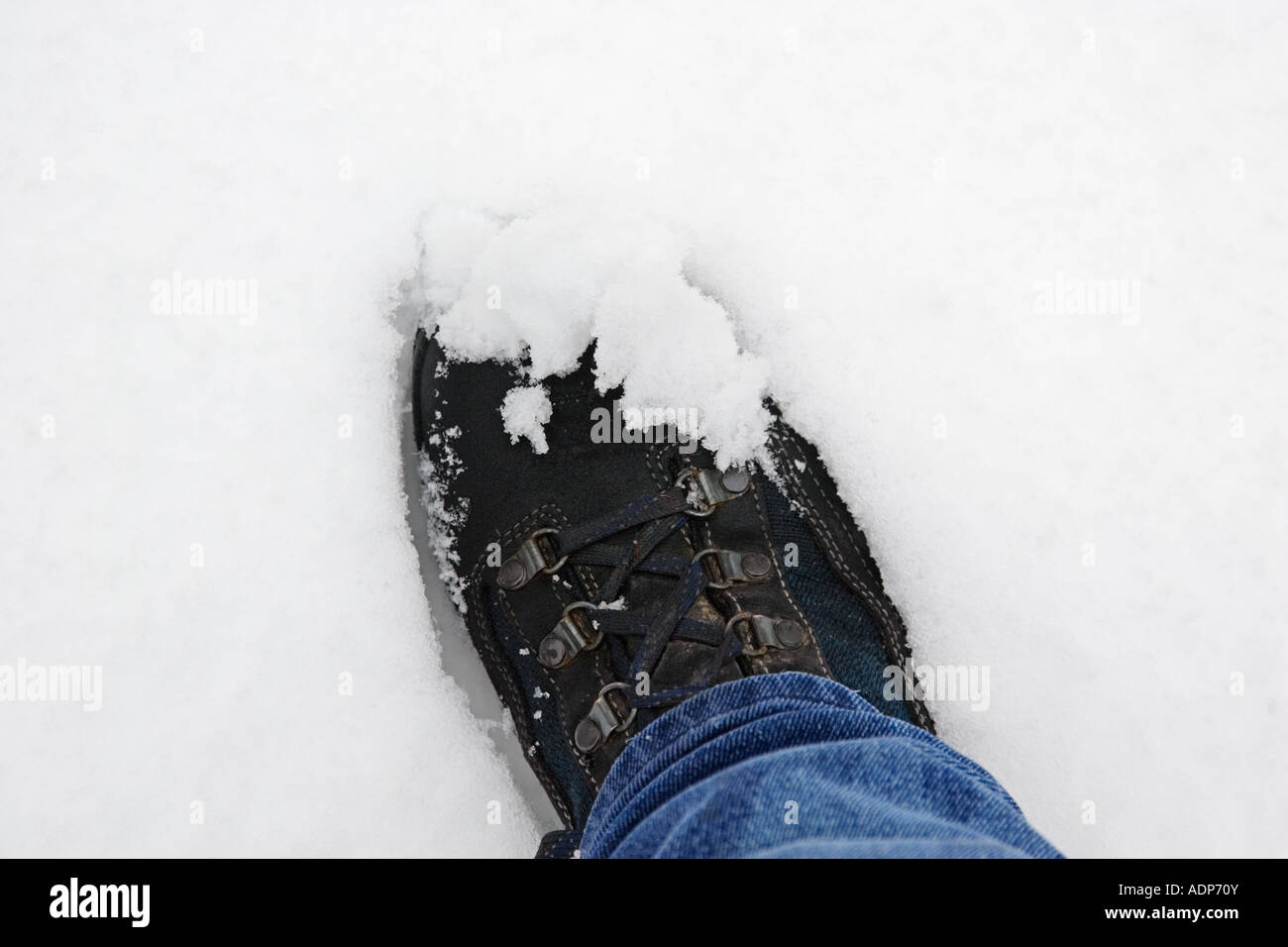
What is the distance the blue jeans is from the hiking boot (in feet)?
0.47

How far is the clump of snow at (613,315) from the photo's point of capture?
0.90m

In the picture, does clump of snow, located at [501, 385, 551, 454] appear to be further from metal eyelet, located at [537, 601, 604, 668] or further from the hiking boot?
metal eyelet, located at [537, 601, 604, 668]

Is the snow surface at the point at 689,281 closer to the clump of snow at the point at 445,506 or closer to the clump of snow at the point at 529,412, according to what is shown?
the clump of snow at the point at 445,506

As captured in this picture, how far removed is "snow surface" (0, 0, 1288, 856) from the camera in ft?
3.23

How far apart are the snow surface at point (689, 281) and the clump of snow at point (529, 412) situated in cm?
15

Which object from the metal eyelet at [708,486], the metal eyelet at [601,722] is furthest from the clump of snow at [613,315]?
the metal eyelet at [601,722]

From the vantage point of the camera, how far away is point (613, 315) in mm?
898

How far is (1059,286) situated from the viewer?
101cm

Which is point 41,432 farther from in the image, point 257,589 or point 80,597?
point 257,589

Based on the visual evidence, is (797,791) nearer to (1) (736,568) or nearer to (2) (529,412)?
(1) (736,568)

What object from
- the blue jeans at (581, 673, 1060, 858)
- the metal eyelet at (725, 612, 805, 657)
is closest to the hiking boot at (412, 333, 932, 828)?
the metal eyelet at (725, 612, 805, 657)

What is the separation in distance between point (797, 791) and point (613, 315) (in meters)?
0.50
